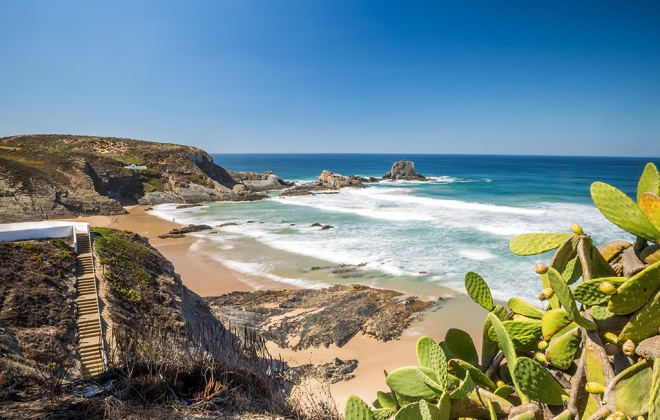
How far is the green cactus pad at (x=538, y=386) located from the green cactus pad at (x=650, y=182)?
1260mm

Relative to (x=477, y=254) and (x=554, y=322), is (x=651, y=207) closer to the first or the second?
(x=554, y=322)

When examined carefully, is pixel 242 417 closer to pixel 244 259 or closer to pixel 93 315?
pixel 93 315

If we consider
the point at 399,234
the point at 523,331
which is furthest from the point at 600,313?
the point at 399,234

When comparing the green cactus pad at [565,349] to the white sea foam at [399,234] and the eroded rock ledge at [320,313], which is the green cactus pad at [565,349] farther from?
the white sea foam at [399,234]

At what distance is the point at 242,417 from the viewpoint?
5.27 meters

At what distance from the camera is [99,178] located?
50.4m

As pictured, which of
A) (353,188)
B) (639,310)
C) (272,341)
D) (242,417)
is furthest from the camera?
(353,188)

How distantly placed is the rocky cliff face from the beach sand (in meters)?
20.5

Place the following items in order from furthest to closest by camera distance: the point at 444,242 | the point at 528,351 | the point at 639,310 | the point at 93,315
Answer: the point at 444,242
the point at 93,315
the point at 528,351
the point at 639,310

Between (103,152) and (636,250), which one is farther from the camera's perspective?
(103,152)

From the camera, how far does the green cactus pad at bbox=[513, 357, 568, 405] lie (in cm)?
209

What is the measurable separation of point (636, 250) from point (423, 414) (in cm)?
158

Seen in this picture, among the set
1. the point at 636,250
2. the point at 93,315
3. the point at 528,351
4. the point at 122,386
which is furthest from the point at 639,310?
the point at 93,315

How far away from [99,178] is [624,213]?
5839 cm
